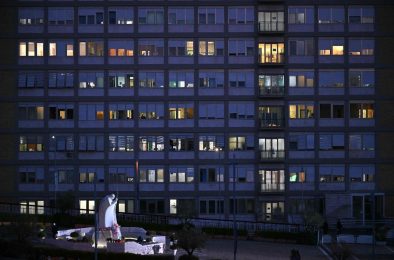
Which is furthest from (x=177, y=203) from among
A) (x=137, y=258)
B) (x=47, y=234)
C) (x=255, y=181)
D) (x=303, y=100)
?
(x=137, y=258)

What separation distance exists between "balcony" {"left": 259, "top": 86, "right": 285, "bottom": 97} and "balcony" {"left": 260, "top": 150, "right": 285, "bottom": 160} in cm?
589

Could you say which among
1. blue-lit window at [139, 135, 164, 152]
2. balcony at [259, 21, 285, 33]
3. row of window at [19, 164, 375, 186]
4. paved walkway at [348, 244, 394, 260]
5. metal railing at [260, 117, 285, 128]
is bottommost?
paved walkway at [348, 244, 394, 260]

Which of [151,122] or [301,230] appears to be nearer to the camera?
[301,230]

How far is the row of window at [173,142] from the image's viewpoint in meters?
95.5

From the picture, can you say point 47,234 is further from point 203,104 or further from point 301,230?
point 203,104

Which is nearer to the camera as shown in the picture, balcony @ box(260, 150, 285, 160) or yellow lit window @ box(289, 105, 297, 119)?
balcony @ box(260, 150, 285, 160)

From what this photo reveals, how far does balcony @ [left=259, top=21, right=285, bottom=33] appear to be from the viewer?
311ft

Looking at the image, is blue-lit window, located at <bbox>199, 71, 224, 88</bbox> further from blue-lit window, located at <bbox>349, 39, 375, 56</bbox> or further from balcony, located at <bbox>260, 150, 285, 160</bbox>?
blue-lit window, located at <bbox>349, 39, 375, 56</bbox>

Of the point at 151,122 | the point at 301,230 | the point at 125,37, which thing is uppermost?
the point at 125,37

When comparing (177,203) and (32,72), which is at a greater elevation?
(32,72)

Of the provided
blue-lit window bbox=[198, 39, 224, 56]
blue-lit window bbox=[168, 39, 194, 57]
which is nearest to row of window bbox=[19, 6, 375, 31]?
blue-lit window bbox=[168, 39, 194, 57]

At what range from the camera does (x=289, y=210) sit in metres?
94.8

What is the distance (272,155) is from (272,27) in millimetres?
13229

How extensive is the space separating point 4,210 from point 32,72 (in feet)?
53.4
